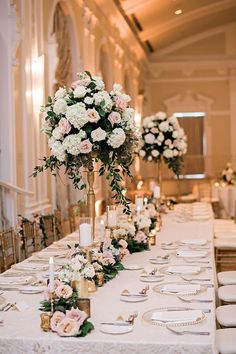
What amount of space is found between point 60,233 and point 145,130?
231 centimetres

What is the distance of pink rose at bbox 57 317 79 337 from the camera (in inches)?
107

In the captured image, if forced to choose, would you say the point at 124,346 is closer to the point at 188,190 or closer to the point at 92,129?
the point at 92,129

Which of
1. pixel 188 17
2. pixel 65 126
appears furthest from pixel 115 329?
pixel 188 17

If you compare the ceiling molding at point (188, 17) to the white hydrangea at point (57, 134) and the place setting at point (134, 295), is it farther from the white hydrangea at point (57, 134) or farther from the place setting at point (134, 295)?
the place setting at point (134, 295)

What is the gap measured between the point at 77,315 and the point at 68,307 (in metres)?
0.11

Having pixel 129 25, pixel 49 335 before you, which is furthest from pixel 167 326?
pixel 129 25

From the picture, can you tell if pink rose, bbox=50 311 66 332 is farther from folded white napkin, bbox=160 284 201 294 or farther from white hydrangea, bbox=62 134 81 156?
white hydrangea, bbox=62 134 81 156

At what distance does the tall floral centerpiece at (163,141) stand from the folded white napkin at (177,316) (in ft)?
18.4

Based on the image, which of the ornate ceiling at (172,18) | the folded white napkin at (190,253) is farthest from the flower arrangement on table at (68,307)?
the ornate ceiling at (172,18)

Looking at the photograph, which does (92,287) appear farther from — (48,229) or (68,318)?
(48,229)

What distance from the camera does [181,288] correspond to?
3543 mm

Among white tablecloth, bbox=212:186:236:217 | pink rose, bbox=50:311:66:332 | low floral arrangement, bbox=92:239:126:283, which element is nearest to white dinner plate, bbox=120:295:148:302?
low floral arrangement, bbox=92:239:126:283

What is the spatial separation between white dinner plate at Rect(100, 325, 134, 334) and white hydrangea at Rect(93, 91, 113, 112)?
64.1 inches

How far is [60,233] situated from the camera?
7.21m
